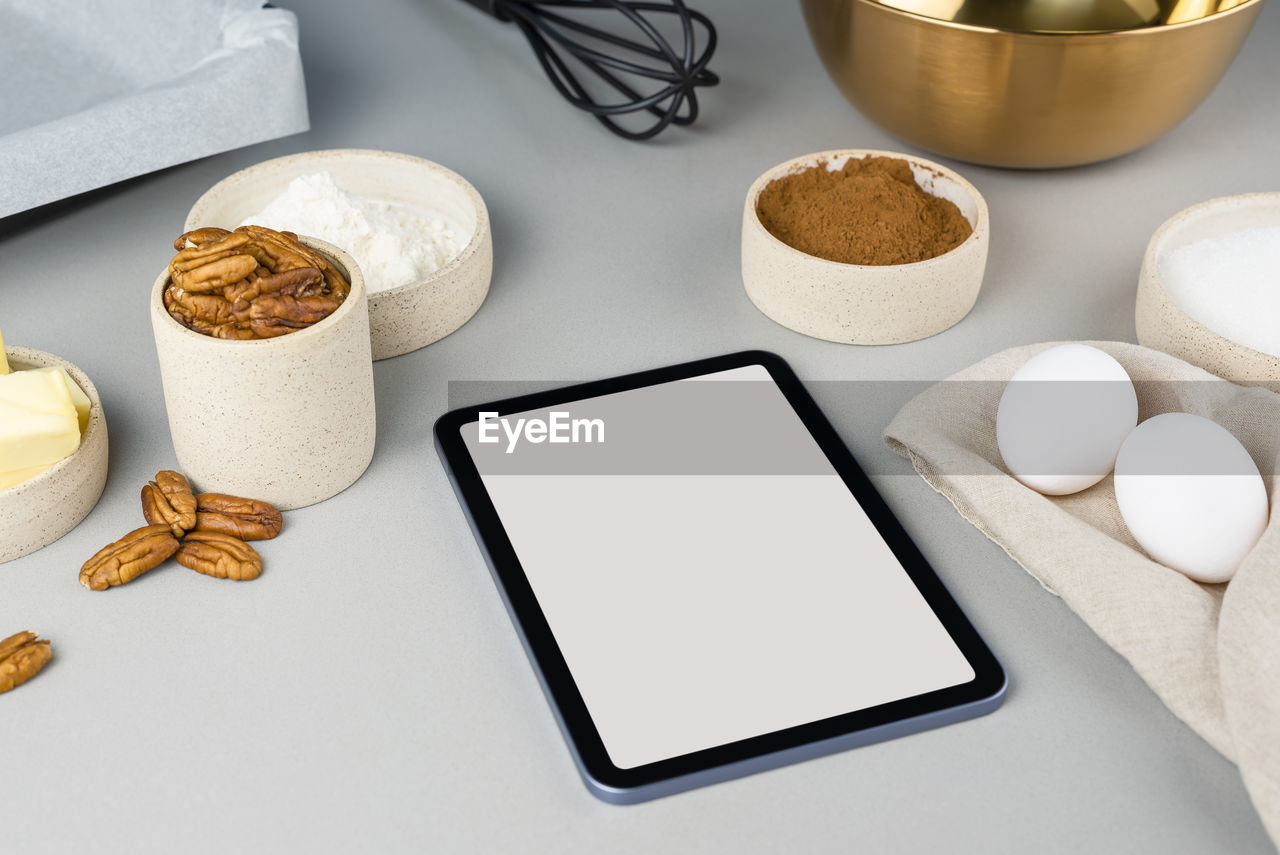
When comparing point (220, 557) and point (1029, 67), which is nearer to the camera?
point (220, 557)

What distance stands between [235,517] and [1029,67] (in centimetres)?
55

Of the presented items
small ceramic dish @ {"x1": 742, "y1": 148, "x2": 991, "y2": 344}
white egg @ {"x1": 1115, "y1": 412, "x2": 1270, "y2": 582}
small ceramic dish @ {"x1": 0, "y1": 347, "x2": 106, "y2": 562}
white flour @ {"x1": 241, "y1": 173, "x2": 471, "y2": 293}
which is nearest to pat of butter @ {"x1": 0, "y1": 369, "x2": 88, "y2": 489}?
small ceramic dish @ {"x1": 0, "y1": 347, "x2": 106, "y2": 562}

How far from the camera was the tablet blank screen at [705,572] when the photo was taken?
55 cm

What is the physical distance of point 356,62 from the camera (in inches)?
42.7

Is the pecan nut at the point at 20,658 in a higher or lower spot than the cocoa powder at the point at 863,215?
lower

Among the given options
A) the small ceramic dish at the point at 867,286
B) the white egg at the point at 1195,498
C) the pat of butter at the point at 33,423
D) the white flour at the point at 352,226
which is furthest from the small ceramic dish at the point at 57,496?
the white egg at the point at 1195,498

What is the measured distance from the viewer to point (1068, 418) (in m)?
0.62

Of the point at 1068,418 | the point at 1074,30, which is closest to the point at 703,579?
the point at 1068,418

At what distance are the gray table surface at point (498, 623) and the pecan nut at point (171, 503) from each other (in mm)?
23

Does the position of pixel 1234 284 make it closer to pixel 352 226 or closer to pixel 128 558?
pixel 352 226

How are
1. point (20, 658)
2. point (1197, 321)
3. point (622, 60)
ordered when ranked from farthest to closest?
point (622, 60), point (1197, 321), point (20, 658)

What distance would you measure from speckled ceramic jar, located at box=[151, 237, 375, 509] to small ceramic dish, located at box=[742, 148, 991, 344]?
0.26 meters

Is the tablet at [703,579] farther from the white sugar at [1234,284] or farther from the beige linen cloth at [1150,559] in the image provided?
the white sugar at [1234,284]

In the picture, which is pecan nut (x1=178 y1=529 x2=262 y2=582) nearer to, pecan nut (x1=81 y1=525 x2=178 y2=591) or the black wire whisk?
pecan nut (x1=81 y1=525 x2=178 y2=591)
